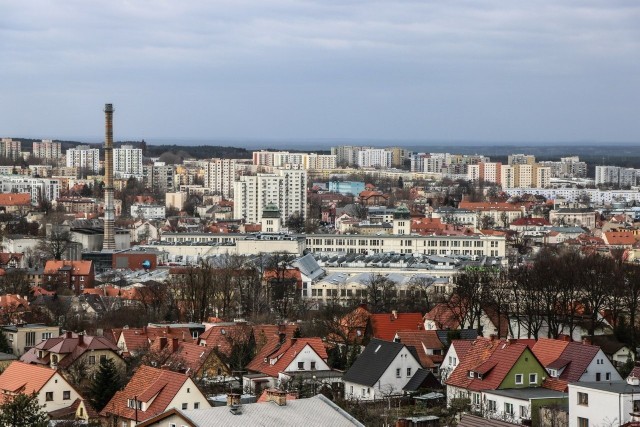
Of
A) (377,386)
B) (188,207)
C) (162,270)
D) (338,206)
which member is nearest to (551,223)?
(338,206)

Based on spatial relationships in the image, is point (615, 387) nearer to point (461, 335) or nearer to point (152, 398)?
point (152, 398)

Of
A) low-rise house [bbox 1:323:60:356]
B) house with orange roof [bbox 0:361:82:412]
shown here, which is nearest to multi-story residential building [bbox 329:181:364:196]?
low-rise house [bbox 1:323:60:356]

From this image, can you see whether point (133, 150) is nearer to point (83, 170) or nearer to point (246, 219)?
point (83, 170)

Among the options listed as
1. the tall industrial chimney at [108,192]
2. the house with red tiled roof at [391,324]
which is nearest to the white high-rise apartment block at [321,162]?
the tall industrial chimney at [108,192]

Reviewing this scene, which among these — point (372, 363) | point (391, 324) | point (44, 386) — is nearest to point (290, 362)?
point (372, 363)

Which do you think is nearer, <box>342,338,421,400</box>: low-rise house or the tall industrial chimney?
<box>342,338,421,400</box>: low-rise house

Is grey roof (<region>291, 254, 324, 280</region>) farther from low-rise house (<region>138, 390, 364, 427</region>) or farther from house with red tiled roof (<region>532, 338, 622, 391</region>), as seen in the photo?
low-rise house (<region>138, 390, 364, 427</region>)
